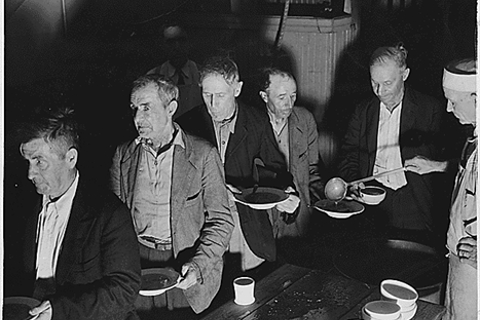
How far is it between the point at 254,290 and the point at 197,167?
436 millimetres

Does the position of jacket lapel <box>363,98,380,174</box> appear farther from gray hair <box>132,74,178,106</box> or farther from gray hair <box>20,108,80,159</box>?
gray hair <box>20,108,80,159</box>

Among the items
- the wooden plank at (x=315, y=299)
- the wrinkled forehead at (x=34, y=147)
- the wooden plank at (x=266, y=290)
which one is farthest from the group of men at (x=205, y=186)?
the wooden plank at (x=315, y=299)

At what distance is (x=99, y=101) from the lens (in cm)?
222

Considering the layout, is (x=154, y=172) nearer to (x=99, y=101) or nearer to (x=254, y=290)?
(x=99, y=101)

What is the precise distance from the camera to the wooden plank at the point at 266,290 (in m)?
2.48

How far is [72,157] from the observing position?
7.14ft

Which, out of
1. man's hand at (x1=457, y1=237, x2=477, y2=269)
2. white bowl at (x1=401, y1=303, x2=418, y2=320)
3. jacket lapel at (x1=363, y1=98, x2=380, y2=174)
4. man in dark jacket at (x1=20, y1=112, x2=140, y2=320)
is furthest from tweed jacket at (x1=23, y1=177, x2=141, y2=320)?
man's hand at (x1=457, y1=237, x2=477, y2=269)

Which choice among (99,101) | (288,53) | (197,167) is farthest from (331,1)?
(99,101)

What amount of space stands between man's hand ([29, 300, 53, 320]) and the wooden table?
0.50 m

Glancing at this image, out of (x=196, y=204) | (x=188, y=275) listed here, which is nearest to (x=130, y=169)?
(x=196, y=204)

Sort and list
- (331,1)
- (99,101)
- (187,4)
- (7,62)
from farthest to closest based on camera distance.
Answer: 1. (331,1)
2. (187,4)
3. (99,101)
4. (7,62)

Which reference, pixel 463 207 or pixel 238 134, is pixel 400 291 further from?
pixel 238 134

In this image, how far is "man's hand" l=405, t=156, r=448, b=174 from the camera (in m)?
2.64

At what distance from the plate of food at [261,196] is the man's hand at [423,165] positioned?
42 cm
